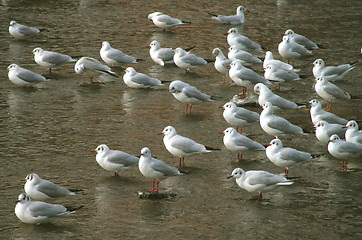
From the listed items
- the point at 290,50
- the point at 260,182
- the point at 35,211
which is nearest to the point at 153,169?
the point at 260,182

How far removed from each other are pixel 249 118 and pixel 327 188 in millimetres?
2731

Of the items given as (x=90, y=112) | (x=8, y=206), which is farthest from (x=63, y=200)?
(x=90, y=112)

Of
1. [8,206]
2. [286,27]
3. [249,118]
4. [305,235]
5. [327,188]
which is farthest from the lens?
[286,27]

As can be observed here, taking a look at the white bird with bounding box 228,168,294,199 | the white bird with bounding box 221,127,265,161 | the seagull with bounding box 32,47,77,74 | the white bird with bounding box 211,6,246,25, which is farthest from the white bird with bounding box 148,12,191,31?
the white bird with bounding box 228,168,294,199

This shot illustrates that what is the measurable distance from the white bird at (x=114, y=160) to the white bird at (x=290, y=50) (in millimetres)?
7604

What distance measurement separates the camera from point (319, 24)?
69.7 feet

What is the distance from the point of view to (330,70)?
15.4 m

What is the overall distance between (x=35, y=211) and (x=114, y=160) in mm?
2061

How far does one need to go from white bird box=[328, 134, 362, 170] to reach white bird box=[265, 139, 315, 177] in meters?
0.53

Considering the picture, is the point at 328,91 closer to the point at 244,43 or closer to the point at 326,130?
the point at 326,130

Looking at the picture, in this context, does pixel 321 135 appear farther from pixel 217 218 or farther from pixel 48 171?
pixel 48 171

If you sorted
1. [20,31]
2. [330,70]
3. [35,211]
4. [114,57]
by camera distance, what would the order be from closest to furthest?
[35,211], [330,70], [114,57], [20,31]

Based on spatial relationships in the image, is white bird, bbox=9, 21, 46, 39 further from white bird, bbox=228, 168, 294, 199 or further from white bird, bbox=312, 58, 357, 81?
white bird, bbox=228, 168, 294, 199

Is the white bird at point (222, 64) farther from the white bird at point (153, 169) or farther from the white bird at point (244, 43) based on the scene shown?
the white bird at point (153, 169)
